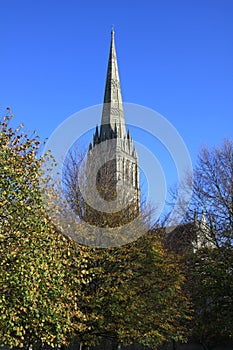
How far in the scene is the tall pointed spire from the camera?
70.0 metres

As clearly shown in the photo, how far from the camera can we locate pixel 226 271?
842 inches

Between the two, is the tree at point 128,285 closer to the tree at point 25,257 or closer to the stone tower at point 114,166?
the stone tower at point 114,166

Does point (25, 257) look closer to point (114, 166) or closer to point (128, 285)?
point (128, 285)

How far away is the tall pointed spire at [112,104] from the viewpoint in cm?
7004

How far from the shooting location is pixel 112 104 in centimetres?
8088

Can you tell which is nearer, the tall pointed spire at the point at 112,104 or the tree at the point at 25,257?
the tree at the point at 25,257

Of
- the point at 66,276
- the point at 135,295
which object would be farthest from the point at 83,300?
the point at 66,276

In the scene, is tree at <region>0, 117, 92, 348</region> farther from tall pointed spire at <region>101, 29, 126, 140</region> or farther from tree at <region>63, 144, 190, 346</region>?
tall pointed spire at <region>101, 29, 126, 140</region>

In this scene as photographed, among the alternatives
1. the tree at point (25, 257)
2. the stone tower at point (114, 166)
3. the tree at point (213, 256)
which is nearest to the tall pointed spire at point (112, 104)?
the stone tower at point (114, 166)

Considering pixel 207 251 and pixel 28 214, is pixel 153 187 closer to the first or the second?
pixel 207 251

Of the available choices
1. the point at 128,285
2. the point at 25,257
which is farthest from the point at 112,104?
the point at 25,257

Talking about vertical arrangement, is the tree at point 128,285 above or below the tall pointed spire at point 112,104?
below

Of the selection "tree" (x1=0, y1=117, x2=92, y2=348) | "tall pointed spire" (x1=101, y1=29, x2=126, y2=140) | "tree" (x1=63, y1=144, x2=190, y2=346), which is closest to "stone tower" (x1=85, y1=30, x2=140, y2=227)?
"tall pointed spire" (x1=101, y1=29, x2=126, y2=140)

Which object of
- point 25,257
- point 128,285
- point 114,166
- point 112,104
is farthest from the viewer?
point 112,104
